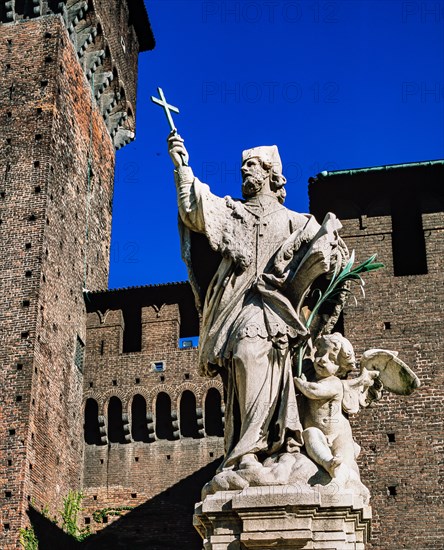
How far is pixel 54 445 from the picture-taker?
27312 mm

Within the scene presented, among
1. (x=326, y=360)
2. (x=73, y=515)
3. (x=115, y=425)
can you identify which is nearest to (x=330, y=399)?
(x=326, y=360)

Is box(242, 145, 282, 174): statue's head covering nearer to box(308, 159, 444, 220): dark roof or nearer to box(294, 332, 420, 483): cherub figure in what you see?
box(294, 332, 420, 483): cherub figure

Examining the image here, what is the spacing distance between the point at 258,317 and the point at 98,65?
1136 inches

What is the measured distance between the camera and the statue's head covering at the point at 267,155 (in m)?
5.65

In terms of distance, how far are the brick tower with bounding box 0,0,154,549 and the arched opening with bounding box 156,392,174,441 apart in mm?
2063

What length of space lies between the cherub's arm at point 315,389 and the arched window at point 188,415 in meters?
24.1

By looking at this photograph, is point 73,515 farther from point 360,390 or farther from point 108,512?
point 360,390

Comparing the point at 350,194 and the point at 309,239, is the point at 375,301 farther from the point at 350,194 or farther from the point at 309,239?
the point at 309,239

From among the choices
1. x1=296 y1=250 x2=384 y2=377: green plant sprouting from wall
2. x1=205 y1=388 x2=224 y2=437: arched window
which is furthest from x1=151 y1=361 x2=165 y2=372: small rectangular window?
x1=296 y1=250 x2=384 y2=377: green plant sprouting from wall

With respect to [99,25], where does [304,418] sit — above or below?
below

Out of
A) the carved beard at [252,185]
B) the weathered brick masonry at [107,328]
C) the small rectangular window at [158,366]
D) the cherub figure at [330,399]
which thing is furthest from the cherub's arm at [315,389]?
the small rectangular window at [158,366]

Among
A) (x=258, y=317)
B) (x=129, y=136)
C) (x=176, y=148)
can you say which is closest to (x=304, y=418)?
(x=258, y=317)

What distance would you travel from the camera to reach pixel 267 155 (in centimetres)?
566

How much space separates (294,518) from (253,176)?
1.80m
